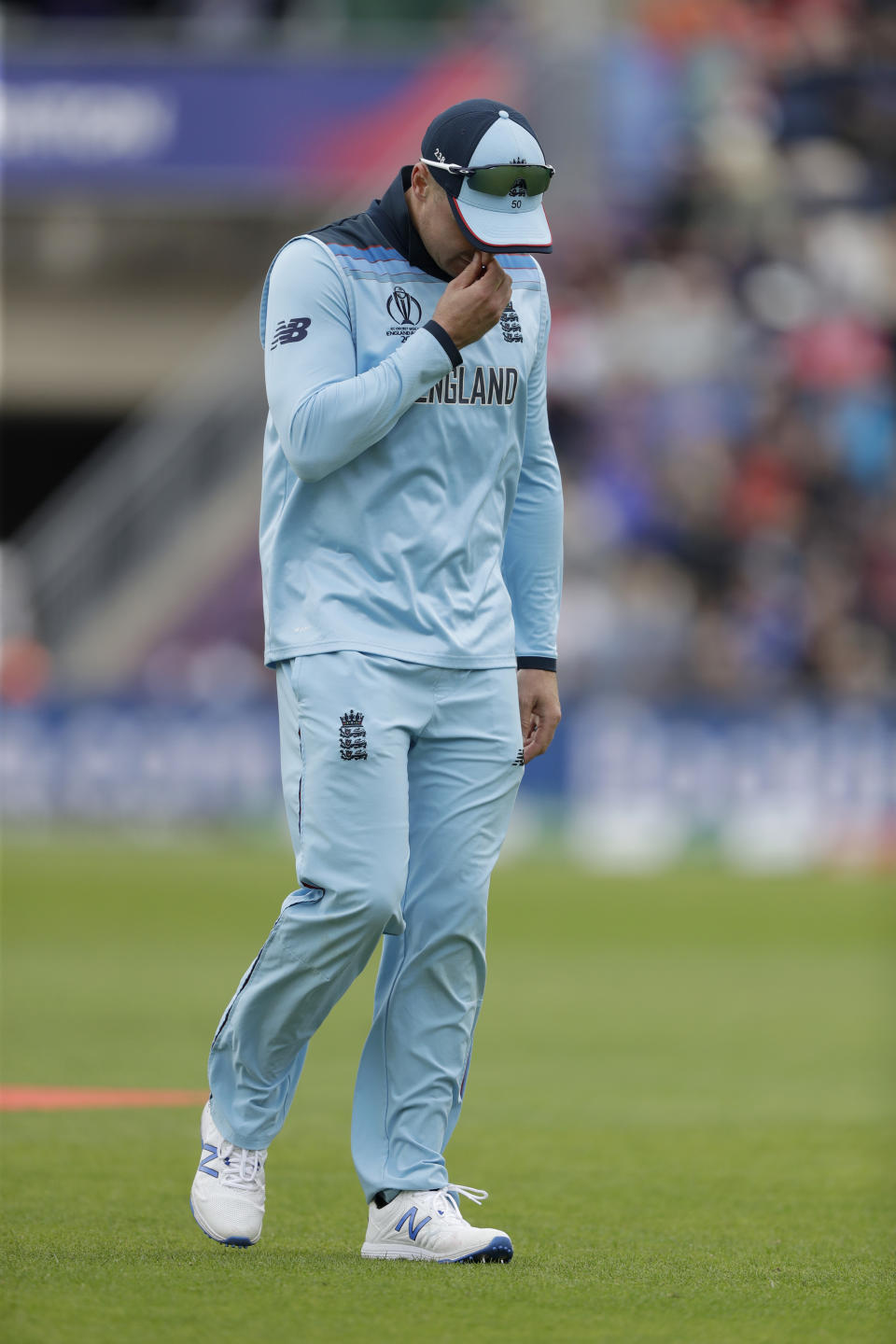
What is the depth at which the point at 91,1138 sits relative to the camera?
5.63 m

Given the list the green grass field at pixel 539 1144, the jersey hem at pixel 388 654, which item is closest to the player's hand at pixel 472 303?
the jersey hem at pixel 388 654

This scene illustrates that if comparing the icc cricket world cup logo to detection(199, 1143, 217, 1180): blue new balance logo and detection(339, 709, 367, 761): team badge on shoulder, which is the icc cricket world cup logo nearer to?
detection(339, 709, 367, 761): team badge on shoulder

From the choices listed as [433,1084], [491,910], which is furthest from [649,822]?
[433,1084]

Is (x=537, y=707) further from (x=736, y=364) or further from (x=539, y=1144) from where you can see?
(x=736, y=364)

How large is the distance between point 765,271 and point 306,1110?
14.2 metres

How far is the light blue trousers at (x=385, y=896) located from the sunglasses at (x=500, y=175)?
0.92 meters

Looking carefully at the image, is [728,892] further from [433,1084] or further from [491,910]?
[433,1084]

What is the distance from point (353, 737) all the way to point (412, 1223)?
949 millimetres

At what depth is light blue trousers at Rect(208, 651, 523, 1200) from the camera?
395 cm

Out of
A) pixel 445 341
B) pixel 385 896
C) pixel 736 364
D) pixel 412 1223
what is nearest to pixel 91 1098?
pixel 412 1223

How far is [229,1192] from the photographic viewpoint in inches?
161

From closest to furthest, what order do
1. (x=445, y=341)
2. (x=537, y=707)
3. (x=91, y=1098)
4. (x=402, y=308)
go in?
(x=445, y=341), (x=402, y=308), (x=537, y=707), (x=91, y=1098)

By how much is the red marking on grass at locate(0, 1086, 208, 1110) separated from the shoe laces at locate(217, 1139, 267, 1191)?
216cm

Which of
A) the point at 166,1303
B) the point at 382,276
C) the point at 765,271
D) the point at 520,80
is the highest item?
the point at 520,80
